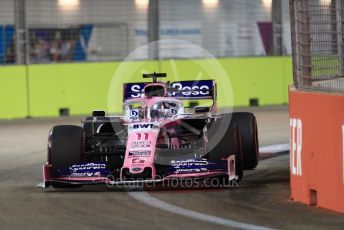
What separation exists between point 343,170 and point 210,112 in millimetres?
3886

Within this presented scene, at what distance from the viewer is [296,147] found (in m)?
10.4

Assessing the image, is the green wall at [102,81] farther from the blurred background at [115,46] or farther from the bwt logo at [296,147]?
the bwt logo at [296,147]

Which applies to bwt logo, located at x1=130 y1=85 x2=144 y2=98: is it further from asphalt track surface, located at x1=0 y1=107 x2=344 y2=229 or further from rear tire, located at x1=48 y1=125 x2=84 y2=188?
rear tire, located at x1=48 y1=125 x2=84 y2=188

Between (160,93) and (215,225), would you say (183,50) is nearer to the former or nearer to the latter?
(160,93)

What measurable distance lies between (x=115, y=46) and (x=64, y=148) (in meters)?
14.6

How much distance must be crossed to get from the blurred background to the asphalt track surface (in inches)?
403

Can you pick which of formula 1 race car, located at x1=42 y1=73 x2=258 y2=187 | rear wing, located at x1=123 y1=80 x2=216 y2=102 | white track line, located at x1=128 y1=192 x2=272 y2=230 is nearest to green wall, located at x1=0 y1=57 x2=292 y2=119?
rear wing, located at x1=123 y1=80 x2=216 y2=102

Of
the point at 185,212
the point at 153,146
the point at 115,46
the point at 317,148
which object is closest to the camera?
the point at 185,212

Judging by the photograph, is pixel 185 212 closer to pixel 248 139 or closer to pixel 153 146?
pixel 153 146

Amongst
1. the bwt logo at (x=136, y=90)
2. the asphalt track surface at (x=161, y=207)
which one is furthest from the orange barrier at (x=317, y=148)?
the bwt logo at (x=136, y=90)

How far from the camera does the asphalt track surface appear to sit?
904 centimetres

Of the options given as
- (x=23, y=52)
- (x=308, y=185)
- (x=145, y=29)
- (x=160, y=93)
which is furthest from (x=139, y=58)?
(x=308, y=185)

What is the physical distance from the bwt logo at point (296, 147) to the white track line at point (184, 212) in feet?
4.43

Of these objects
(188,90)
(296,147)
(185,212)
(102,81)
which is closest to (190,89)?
(188,90)
